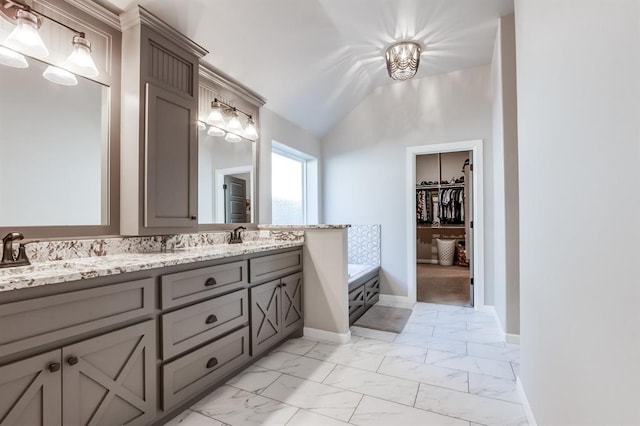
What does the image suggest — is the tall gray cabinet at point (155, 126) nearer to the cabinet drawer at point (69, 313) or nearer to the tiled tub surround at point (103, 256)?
the tiled tub surround at point (103, 256)

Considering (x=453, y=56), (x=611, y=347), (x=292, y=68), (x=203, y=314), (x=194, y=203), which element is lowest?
(x=203, y=314)

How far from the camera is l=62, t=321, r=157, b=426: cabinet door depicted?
1.22 meters

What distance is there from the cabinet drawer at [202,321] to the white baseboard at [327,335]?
2.94 feet

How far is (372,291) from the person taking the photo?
12.9 feet

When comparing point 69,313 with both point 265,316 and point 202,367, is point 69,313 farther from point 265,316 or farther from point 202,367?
point 265,316

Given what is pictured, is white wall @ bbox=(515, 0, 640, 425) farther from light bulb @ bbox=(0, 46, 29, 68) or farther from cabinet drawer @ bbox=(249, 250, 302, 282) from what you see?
light bulb @ bbox=(0, 46, 29, 68)

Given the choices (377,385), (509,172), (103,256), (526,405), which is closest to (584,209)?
(526,405)

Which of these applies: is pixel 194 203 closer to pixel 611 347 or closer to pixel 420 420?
pixel 420 420

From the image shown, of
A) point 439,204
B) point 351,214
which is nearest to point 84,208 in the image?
point 351,214

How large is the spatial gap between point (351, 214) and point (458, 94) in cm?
212

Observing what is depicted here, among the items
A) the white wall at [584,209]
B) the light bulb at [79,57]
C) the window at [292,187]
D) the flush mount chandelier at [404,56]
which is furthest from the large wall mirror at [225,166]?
the white wall at [584,209]

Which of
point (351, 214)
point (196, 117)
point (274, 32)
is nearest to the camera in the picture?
point (196, 117)

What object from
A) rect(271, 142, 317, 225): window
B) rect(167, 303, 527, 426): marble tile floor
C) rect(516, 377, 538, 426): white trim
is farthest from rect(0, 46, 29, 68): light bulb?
rect(516, 377, 538, 426): white trim

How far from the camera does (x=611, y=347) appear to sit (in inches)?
31.2
